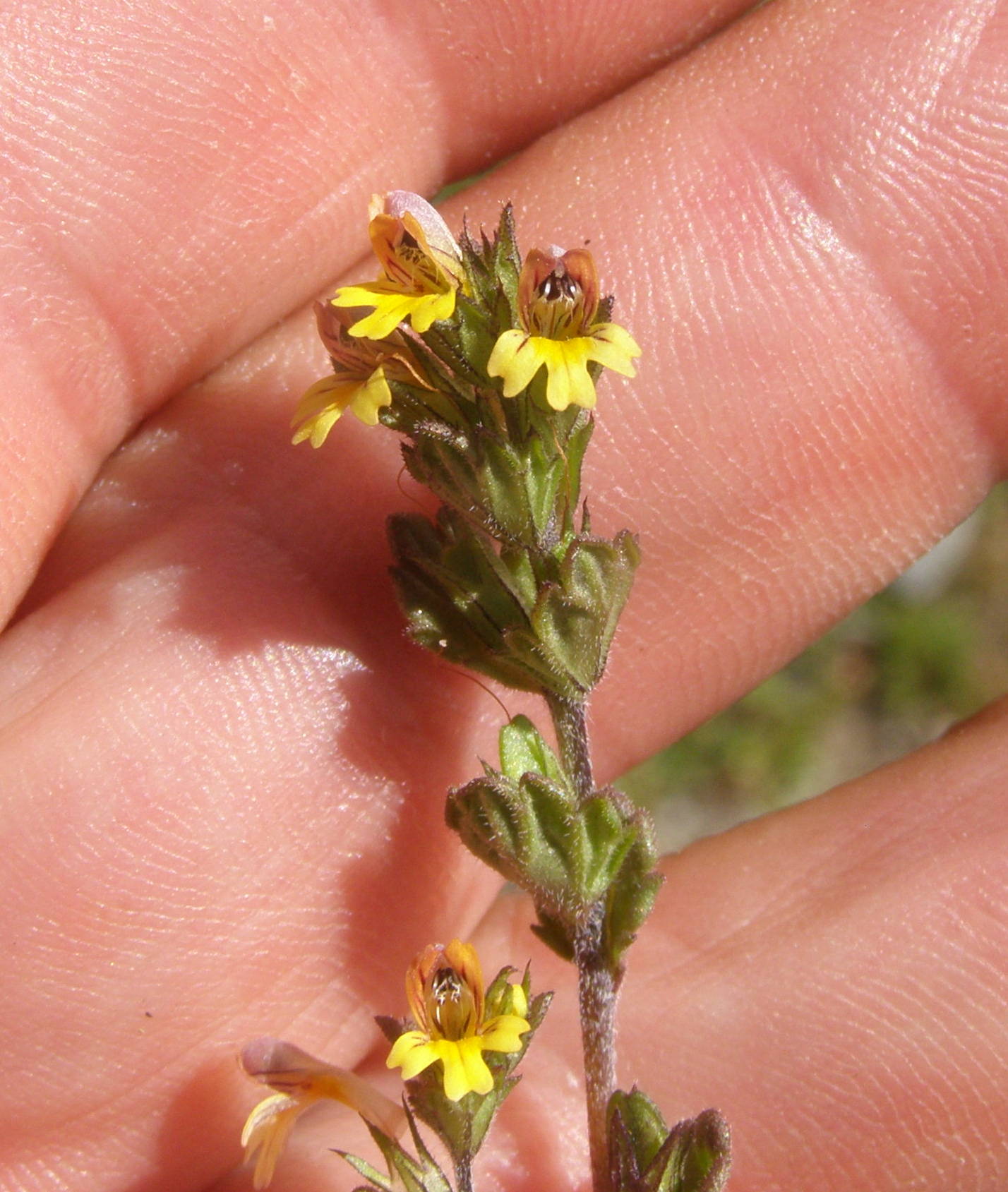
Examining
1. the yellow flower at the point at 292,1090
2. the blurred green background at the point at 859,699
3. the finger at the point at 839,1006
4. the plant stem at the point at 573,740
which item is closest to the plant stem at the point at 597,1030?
the plant stem at the point at 573,740

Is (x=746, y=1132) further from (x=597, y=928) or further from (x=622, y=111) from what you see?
(x=622, y=111)

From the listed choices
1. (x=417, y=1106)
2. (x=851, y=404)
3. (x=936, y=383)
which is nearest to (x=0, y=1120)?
(x=417, y=1106)

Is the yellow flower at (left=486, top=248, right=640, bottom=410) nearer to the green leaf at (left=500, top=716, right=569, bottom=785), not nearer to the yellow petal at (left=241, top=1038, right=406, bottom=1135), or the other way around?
the green leaf at (left=500, top=716, right=569, bottom=785)

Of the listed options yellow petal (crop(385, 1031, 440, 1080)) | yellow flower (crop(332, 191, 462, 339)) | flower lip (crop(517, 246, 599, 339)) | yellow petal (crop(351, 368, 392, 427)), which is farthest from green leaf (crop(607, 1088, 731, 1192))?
yellow flower (crop(332, 191, 462, 339))

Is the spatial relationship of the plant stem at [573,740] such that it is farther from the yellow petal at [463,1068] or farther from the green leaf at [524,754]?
the yellow petal at [463,1068]

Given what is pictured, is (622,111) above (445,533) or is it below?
above

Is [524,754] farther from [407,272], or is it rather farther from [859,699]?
[859,699]

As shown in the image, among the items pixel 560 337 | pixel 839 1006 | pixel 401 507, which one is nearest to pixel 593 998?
pixel 839 1006
